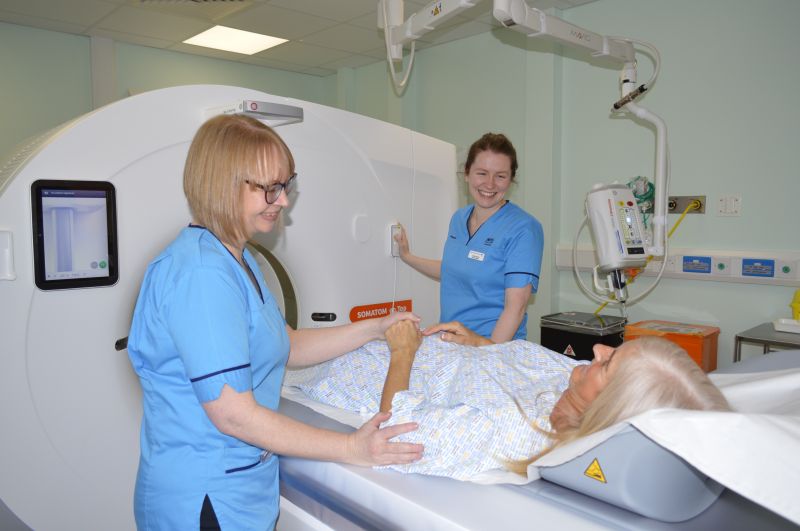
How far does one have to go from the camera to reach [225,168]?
38.9 inches

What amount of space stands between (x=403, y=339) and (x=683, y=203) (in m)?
2.27

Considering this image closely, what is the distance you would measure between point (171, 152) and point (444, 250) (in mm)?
1035

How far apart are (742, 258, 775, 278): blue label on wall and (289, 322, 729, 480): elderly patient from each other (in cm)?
181

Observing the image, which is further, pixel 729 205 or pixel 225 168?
pixel 729 205

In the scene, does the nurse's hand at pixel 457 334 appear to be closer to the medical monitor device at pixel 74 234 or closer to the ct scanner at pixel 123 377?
the ct scanner at pixel 123 377

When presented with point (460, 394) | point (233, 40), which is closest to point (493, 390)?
point (460, 394)

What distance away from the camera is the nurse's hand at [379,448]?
112 centimetres

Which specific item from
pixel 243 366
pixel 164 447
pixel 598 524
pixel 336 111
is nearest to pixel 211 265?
pixel 243 366

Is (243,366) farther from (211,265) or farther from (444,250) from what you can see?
(444,250)

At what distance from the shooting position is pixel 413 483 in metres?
1.11

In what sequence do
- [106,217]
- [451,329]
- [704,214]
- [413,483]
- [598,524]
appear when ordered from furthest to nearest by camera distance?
1. [704,214]
2. [451,329]
3. [106,217]
4. [413,483]
5. [598,524]

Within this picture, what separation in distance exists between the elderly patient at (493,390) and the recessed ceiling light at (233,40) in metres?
3.23

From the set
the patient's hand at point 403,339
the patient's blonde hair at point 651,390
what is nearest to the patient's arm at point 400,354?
the patient's hand at point 403,339

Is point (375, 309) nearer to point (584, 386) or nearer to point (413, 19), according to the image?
point (584, 386)
